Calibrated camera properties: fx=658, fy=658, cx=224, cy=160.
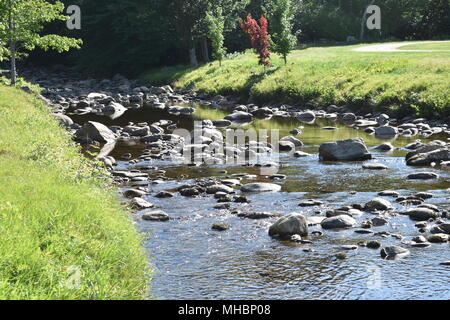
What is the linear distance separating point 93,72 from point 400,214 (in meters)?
50.9

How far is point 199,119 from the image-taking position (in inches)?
1211

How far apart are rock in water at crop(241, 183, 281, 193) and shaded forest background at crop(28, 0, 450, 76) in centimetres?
3578

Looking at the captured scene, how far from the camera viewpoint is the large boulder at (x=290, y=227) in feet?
37.8

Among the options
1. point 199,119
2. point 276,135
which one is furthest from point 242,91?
point 276,135

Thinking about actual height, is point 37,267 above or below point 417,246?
above

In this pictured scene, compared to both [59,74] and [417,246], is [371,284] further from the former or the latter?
[59,74]

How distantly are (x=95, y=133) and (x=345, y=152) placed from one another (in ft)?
31.4

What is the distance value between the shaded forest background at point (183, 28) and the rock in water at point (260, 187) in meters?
35.8

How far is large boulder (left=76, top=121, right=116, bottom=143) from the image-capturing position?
2388cm

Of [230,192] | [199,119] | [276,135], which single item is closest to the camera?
[230,192]

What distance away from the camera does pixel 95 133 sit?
Result: 944 inches

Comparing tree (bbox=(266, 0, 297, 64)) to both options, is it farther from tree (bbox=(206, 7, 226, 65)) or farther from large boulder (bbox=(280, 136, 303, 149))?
large boulder (bbox=(280, 136, 303, 149))

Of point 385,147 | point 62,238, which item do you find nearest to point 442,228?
point 62,238

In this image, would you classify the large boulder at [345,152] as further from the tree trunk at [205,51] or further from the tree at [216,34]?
the tree trunk at [205,51]
